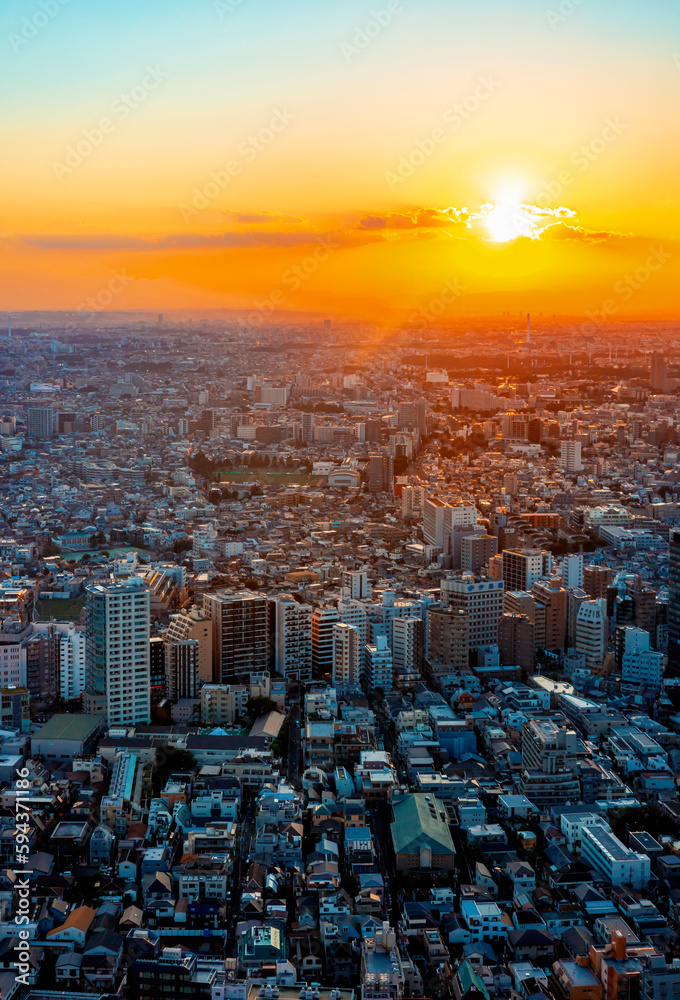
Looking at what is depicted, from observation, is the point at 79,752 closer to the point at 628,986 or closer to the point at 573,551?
the point at 628,986

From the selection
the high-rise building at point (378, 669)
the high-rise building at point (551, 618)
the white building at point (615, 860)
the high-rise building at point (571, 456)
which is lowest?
the white building at point (615, 860)

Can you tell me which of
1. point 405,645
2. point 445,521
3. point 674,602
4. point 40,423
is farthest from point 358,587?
point 40,423

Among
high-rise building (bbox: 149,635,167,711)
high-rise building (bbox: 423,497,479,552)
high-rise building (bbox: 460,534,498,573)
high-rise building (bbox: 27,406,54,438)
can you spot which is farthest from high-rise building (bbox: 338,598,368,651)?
high-rise building (bbox: 27,406,54,438)

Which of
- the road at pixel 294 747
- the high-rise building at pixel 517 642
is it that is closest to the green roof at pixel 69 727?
the road at pixel 294 747

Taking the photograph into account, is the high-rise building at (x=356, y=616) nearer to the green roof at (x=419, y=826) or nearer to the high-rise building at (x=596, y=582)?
the high-rise building at (x=596, y=582)

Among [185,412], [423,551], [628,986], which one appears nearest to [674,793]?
[628,986]
